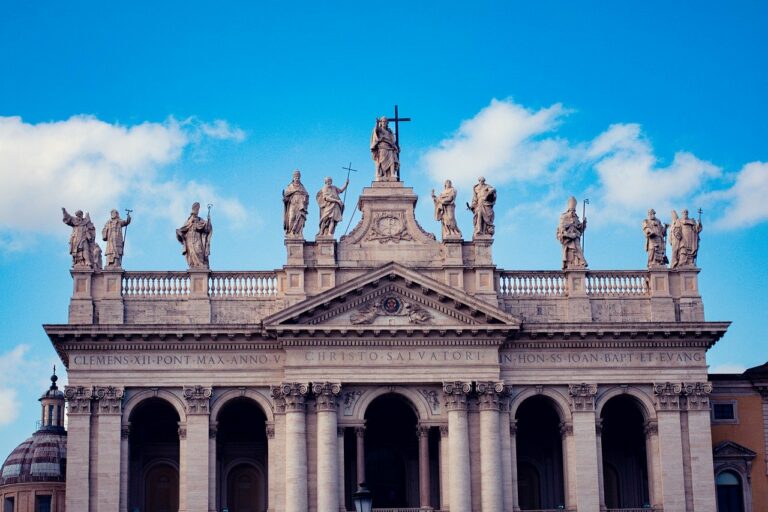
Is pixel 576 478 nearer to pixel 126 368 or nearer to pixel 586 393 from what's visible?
pixel 586 393

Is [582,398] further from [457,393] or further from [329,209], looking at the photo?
[329,209]

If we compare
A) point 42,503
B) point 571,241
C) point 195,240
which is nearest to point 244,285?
point 195,240

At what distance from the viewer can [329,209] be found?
201ft

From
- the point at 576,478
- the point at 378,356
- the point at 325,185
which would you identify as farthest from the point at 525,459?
the point at 325,185

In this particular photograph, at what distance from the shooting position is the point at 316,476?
58.4 m

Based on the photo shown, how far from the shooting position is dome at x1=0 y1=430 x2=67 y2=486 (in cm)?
8244

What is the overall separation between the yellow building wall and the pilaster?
1992 cm

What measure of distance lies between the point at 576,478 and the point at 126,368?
673 inches

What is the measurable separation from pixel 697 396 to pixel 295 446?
599 inches

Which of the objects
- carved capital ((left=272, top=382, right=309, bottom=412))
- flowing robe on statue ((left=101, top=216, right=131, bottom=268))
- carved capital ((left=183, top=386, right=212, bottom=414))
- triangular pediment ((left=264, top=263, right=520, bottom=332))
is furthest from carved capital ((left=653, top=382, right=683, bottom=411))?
flowing robe on statue ((left=101, top=216, right=131, bottom=268))

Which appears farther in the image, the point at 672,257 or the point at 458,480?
the point at 672,257

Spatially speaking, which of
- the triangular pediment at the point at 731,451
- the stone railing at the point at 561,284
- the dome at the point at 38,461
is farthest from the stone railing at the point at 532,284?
the dome at the point at 38,461

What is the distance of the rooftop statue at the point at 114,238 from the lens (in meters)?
60.5

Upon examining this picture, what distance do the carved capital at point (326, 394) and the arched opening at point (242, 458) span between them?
13.4 feet
